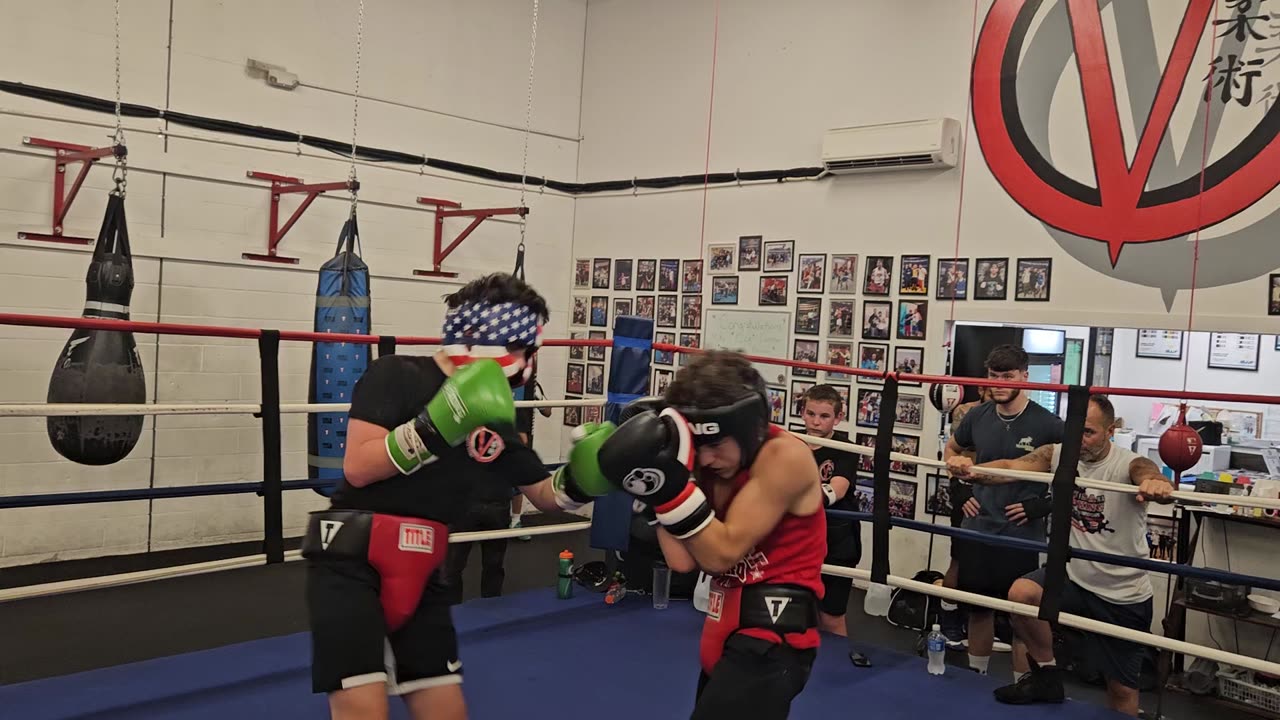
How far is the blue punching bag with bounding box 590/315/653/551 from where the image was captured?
3.71 metres

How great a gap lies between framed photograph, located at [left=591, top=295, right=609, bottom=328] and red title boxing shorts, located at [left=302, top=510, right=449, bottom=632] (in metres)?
5.07

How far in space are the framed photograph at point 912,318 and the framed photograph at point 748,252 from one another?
3.40ft

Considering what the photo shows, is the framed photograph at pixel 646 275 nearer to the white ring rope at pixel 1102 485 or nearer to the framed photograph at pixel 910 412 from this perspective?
the framed photograph at pixel 910 412

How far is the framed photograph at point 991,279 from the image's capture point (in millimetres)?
4836

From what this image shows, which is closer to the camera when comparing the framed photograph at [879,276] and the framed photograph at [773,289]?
the framed photograph at [879,276]

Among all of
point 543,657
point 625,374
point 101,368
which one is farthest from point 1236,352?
point 101,368

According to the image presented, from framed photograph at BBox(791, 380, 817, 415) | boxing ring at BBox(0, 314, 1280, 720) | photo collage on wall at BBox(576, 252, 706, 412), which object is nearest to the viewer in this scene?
boxing ring at BBox(0, 314, 1280, 720)

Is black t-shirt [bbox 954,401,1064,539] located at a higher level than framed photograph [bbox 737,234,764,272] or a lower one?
lower

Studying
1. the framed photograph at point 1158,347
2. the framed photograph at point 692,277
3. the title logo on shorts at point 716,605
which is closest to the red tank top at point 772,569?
the title logo on shorts at point 716,605

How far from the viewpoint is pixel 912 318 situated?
518 centimetres

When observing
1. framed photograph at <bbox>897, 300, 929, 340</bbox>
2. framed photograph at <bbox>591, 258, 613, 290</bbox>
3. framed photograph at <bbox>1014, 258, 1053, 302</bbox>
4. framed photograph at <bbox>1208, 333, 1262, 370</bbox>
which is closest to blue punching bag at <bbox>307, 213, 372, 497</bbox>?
framed photograph at <bbox>591, 258, 613, 290</bbox>

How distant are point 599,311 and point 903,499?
2.68 m

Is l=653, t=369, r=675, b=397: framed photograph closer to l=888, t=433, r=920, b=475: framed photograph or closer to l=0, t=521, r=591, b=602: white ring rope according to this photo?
l=888, t=433, r=920, b=475: framed photograph

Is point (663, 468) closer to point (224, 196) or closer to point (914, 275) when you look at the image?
point (914, 275)
